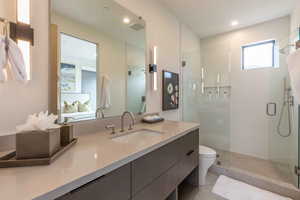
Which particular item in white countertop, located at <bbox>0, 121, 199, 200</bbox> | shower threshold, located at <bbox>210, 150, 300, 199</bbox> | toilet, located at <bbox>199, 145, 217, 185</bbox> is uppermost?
white countertop, located at <bbox>0, 121, 199, 200</bbox>

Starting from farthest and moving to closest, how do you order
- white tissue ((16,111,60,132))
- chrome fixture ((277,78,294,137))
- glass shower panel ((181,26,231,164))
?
glass shower panel ((181,26,231,164))
chrome fixture ((277,78,294,137))
white tissue ((16,111,60,132))

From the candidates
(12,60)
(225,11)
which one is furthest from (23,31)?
(225,11)

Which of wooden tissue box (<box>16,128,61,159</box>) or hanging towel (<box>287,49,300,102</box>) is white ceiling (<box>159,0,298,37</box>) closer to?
hanging towel (<box>287,49,300,102</box>)

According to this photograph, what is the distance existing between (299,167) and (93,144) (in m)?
2.49

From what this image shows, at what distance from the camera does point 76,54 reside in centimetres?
128

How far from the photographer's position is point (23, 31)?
0.91 metres

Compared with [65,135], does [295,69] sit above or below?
above

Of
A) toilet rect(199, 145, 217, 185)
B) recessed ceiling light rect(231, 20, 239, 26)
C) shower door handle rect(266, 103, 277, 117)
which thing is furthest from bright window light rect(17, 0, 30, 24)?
shower door handle rect(266, 103, 277, 117)

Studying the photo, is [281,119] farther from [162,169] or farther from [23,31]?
[23,31]

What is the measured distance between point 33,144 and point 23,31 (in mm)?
720

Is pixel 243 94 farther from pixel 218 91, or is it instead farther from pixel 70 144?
pixel 70 144

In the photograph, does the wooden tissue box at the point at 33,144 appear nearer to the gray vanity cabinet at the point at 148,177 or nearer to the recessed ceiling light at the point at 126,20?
the gray vanity cabinet at the point at 148,177

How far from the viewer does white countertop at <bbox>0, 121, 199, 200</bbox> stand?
503mm

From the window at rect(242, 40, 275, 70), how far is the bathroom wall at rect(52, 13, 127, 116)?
2.61m
